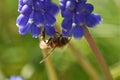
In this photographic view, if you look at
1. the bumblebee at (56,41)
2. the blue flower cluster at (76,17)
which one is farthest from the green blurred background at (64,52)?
the blue flower cluster at (76,17)

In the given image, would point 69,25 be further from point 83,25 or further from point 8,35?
point 8,35

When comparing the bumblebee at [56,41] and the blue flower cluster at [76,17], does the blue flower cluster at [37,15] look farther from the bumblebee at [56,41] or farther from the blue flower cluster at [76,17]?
the bumblebee at [56,41]

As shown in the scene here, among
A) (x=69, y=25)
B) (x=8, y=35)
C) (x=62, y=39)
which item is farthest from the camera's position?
(x=8, y=35)

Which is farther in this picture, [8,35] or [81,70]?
Result: [8,35]

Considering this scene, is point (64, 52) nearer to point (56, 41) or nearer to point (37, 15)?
point (56, 41)

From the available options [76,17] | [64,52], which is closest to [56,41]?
[76,17]

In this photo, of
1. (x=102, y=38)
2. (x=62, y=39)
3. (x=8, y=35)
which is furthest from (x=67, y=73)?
(x=62, y=39)

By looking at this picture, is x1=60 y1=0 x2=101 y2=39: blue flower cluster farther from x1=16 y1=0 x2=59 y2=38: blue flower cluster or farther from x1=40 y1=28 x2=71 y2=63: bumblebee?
x1=40 y1=28 x2=71 y2=63: bumblebee
